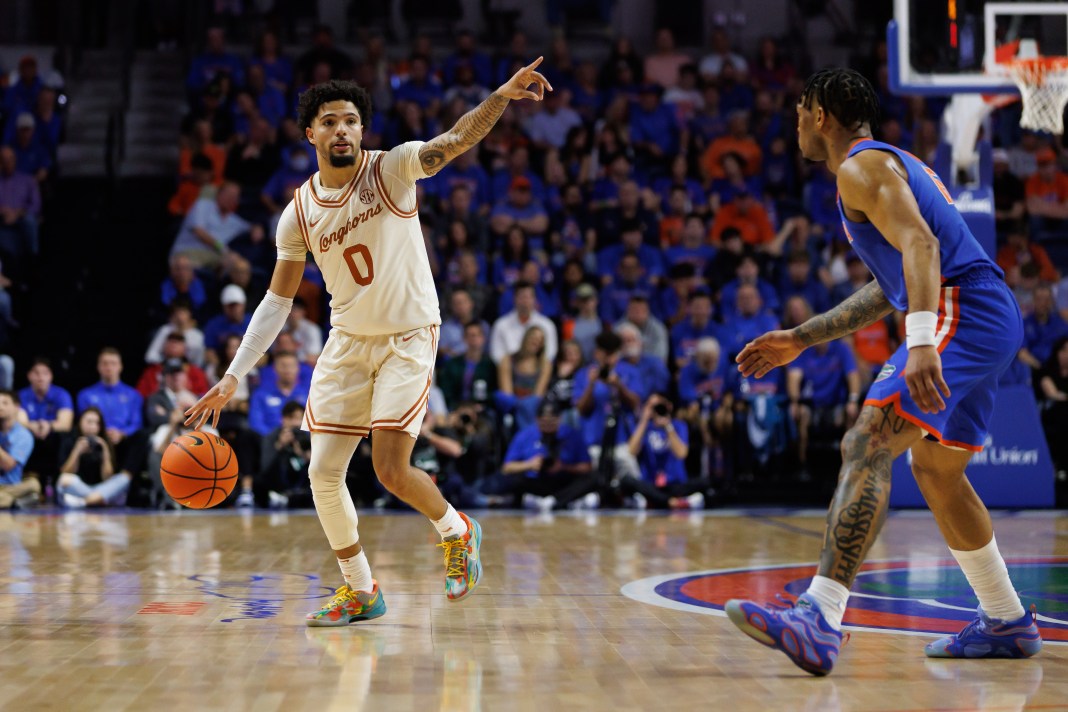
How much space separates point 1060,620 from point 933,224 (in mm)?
1899

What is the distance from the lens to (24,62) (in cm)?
1599

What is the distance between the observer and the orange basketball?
563 centimetres

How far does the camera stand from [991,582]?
4500 millimetres

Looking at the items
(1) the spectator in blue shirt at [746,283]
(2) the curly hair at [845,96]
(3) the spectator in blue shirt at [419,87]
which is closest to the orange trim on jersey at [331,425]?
(2) the curly hair at [845,96]

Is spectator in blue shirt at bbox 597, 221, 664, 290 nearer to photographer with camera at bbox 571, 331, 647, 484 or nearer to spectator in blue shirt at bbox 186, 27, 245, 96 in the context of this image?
photographer with camera at bbox 571, 331, 647, 484

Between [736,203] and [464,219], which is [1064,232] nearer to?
[736,203]

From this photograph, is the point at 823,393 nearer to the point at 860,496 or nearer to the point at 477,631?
the point at 477,631

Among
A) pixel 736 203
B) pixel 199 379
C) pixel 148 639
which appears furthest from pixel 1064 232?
pixel 148 639

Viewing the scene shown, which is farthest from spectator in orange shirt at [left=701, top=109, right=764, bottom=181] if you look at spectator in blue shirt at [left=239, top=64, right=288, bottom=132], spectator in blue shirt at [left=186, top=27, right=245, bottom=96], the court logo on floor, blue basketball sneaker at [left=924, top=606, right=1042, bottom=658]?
blue basketball sneaker at [left=924, top=606, right=1042, bottom=658]

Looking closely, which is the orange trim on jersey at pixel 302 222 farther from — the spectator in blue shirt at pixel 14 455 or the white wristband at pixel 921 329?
the spectator in blue shirt at pixel 14 455

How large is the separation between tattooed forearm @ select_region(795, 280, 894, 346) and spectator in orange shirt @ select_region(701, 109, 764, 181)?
10898mm

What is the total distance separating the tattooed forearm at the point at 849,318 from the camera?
456 centimetres

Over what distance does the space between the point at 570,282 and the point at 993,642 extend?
9.16 metres

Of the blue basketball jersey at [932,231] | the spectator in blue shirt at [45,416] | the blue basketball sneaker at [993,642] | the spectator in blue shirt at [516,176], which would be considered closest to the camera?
the blue basketball jersey at [932,231]
